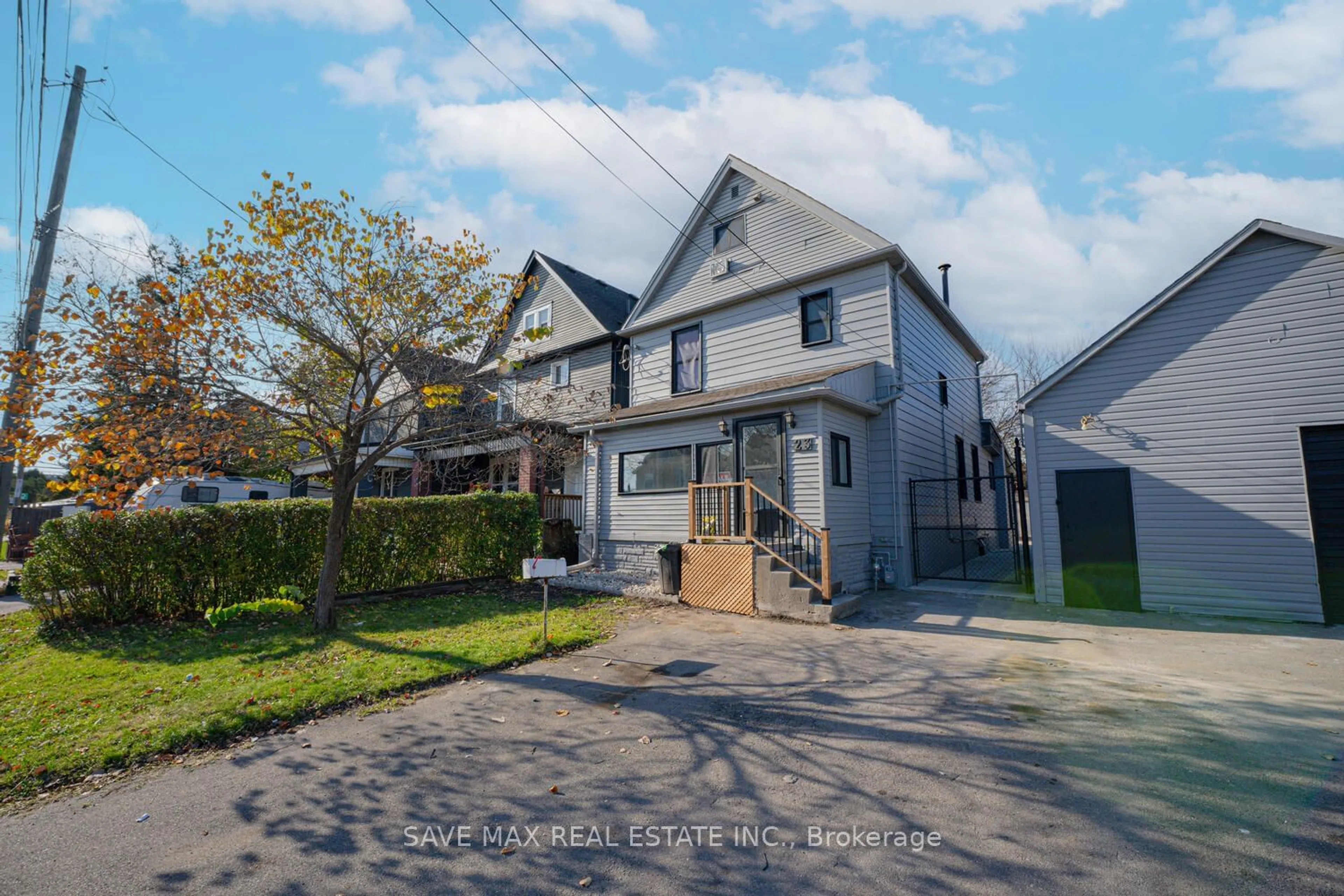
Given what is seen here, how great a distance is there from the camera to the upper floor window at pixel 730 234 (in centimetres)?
1402

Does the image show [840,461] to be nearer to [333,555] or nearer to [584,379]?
[333,555]

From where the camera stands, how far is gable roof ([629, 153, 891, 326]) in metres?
12.2

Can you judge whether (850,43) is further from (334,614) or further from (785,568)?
(334,614)

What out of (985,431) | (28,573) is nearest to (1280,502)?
(985,431)

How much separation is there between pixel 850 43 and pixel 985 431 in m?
14.9

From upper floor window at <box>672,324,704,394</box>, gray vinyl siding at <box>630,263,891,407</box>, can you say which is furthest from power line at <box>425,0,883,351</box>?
upper floor window at <box>672,324,704,394</box>

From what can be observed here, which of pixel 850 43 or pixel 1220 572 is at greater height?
pixel 850 43

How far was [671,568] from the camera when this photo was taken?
1048 cm

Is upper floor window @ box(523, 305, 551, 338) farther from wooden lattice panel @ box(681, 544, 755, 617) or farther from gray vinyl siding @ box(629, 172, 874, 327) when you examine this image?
wooden lattice panel @ box(681, 544, 755, 617)

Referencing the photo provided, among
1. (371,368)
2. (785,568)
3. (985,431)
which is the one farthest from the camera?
(985,431)

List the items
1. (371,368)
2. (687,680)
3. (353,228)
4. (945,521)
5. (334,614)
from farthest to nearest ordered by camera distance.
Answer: (945,521) < (371,368) < (334,614) < (353,228) < (687,680)

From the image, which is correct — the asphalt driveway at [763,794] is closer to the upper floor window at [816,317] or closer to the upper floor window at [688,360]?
the upper floor window at [816,317]

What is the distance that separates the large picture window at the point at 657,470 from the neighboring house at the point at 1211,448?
6.47 m

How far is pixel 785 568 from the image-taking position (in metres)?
9.28
